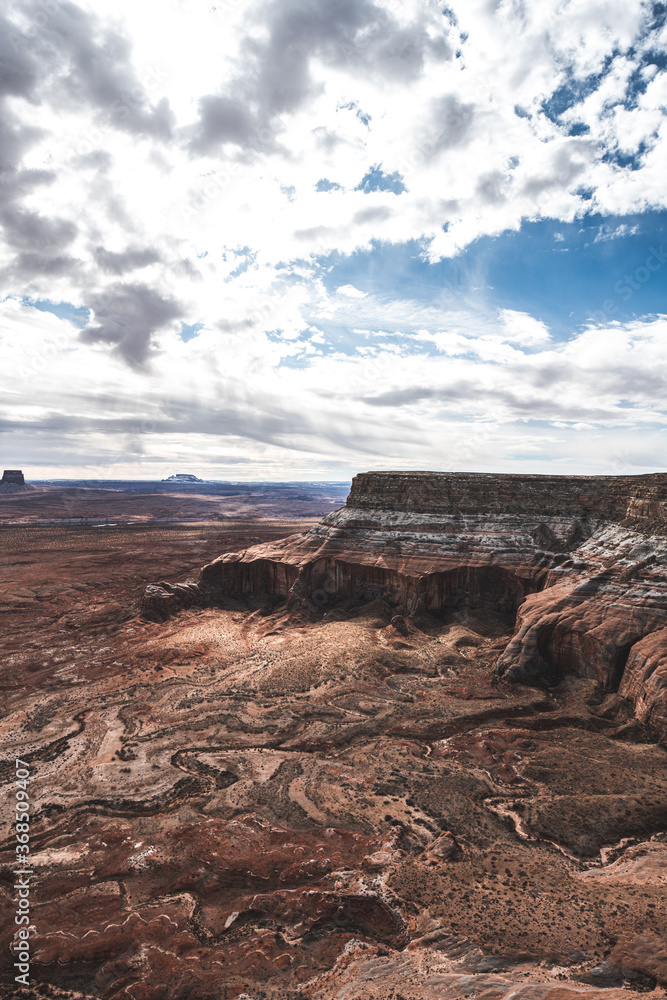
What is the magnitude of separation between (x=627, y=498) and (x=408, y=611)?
16591 mm

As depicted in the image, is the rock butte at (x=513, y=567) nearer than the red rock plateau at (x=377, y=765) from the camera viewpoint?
No

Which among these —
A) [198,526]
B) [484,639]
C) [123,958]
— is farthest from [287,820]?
[198,526]

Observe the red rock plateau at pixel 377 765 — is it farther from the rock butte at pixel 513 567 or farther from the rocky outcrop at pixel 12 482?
the rocky outcrop at pixel 12 482

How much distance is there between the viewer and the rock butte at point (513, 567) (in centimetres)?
2036

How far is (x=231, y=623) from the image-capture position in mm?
32938

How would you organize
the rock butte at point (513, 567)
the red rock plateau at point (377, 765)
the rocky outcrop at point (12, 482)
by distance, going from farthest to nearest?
the rocky outcrop at point (12, 482)
the rock butte at point (513, 567)
the red rock plateau at point (377, 765)

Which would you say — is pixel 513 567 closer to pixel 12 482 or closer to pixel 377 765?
pixel 377 765

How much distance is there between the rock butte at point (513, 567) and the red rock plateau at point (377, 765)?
0.17 m

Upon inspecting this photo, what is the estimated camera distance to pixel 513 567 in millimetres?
29469

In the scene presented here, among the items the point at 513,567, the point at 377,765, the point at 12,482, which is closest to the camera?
the point at 377,765

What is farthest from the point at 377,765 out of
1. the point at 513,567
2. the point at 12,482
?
the point at 12,482

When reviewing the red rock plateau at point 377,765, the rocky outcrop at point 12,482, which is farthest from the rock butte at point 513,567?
the rocky outcrop at point 12,482

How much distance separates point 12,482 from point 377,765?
763ft

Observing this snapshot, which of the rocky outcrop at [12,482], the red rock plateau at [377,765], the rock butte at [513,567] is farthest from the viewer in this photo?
the rocky outcrop at [12,482]
